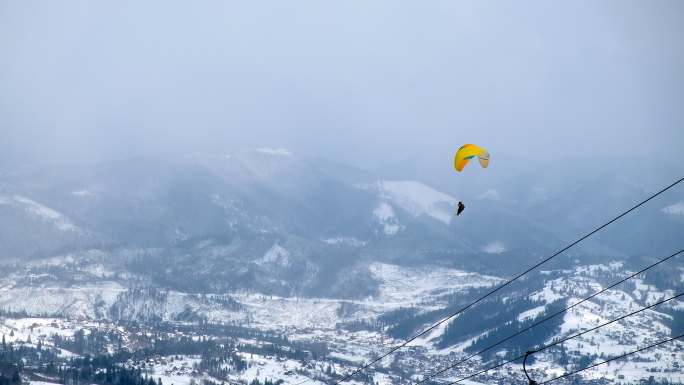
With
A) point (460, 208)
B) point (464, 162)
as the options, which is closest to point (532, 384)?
point (460, 208)

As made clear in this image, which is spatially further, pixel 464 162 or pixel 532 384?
pixel 464 162

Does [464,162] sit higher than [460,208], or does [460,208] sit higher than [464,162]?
[464,162]

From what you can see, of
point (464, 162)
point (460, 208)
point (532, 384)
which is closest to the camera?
point (532, 384)

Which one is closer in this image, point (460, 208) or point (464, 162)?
point (460, 208)

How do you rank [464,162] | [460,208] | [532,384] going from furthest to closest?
[464,162] → [460,208] → [532,384]

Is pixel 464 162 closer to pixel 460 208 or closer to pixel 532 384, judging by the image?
pixel 460 208

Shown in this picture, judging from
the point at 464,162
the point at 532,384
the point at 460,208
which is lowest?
the point at 532,384

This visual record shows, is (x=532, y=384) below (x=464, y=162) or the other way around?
→ below
